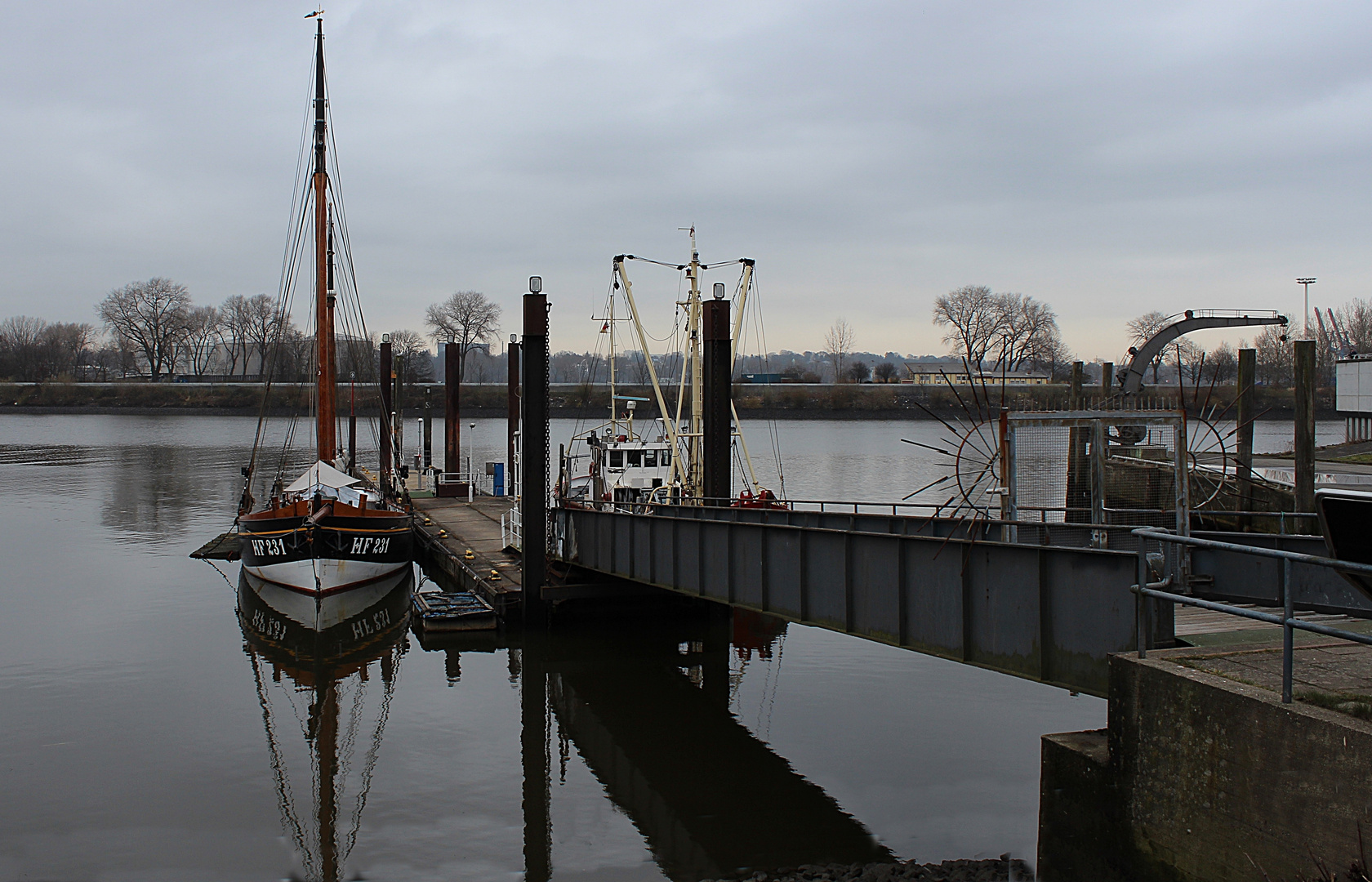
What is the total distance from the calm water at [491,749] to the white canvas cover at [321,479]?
12.3 feet

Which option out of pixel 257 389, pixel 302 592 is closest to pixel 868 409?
pixel 257 389

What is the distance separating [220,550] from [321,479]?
1013 cm

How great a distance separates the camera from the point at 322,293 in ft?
97.1

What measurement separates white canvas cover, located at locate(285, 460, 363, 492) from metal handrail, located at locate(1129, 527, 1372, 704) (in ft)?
73.9

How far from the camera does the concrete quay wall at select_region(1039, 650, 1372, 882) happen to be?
6.82 m

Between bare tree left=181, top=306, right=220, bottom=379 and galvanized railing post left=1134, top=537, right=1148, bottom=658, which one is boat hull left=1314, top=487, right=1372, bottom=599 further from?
bare tree left=181, top=306, right=220, bottom=379

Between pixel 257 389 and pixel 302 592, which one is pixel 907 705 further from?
pixel 257 389

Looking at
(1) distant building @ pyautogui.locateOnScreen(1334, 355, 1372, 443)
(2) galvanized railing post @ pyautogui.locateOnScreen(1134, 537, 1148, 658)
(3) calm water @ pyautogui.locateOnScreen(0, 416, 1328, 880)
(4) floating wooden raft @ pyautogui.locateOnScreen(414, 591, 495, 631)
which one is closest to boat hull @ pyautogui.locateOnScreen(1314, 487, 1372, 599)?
(2) galvanized railing post @ pyautogui.locateOnScreen(1134, 537, 1148, 658)

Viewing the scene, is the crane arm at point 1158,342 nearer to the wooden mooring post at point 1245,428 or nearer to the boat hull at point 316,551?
the wooden mooring post at point 1245,428

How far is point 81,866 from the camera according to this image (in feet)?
36.3

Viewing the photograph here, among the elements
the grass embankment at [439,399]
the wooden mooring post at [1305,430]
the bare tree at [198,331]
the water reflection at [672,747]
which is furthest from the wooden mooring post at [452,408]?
the bare tree at [198,331]

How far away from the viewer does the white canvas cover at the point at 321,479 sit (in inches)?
1047

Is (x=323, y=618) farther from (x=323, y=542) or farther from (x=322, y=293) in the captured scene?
(x=322, y=293)

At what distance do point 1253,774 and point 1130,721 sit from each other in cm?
111
